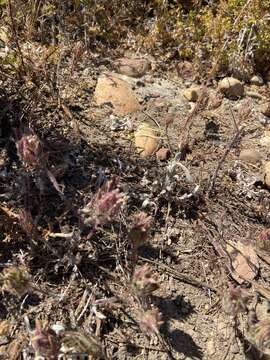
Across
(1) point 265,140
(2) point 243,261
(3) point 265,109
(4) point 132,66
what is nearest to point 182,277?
(2) point 243,261

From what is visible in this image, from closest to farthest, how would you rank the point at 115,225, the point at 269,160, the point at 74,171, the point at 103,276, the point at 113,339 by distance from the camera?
the point at 113,339 → the point at 103,276 → the point at 115,225 → the point at 74,171 → the point at 269,160

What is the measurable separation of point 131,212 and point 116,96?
0.90 metres

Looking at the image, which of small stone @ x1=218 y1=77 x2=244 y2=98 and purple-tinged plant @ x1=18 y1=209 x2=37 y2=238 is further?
small stone @ x1=218 y1=77 x2=244 y2=98

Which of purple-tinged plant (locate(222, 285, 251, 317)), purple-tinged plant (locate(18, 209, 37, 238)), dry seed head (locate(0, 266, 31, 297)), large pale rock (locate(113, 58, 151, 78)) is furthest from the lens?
large pale rock (locate(113, 58, 151, 78))

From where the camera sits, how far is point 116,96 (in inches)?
133

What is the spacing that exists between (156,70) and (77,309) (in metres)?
1.97

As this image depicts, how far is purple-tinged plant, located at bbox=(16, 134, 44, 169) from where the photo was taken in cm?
226

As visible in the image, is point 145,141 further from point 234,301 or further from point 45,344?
point 45,344

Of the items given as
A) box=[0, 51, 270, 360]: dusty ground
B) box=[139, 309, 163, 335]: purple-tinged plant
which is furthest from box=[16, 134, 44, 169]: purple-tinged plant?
box=[139, 309, 163, 335]: purple-tinged plant

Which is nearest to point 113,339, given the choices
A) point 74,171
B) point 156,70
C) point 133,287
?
point 133,287

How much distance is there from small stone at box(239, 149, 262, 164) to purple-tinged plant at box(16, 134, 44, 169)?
1396 mm

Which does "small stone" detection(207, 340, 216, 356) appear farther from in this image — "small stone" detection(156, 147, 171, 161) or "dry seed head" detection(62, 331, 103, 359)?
"small stone" detection(156, 147, 171, 161)

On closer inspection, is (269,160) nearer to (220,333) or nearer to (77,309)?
(220,333)

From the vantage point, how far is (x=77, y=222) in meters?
2.74
